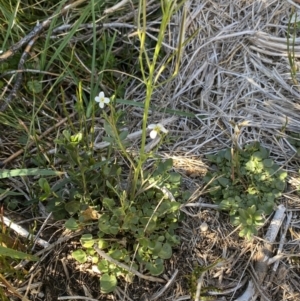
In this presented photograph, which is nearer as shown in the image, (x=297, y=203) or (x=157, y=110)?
(x=297, y=203)

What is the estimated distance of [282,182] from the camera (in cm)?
161

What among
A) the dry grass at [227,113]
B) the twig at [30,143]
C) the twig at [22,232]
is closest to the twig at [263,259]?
the dry grass at [227,113]

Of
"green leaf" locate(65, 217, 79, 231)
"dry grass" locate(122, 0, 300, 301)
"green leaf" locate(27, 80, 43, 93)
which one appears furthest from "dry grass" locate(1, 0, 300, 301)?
"green leaf" locate(27, 80, 43, 93)

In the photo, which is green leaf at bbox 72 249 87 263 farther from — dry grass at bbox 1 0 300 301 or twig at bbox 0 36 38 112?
twig at bbox 0 36 38 112

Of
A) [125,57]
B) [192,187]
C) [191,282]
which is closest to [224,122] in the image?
[192,187]

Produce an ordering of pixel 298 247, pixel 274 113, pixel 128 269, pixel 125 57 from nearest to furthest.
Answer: pixel 128 269 → pixel 298 247 → pixel 274 113 → pixel 125 57

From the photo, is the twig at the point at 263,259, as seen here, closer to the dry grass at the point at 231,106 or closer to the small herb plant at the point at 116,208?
the dry grass at the point at 231,106

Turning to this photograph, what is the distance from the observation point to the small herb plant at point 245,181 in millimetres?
1571

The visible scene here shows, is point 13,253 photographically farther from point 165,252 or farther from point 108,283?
point 165,252

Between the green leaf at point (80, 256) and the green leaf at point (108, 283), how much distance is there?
0.28ft

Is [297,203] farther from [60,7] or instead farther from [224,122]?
[60,7]

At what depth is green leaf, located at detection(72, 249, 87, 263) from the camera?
1479mm

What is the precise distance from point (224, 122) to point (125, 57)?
0.49 m

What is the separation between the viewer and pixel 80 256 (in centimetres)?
148
